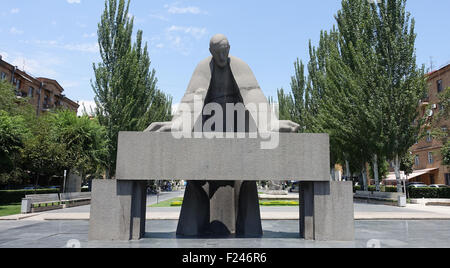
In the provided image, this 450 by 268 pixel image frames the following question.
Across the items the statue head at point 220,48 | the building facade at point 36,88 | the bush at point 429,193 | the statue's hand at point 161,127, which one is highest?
the building facade at point 36,88

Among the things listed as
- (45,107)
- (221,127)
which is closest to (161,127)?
(221,127)

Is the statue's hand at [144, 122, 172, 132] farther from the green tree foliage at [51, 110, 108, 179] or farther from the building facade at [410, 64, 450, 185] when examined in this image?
the building facade at [410, 64, 450, 185]

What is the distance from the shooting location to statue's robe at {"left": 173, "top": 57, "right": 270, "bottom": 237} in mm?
6266

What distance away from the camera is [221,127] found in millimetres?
6699

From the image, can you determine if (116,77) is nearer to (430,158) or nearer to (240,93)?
(240,93)

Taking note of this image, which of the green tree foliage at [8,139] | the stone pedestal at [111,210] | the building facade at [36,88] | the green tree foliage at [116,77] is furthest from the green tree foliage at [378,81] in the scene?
the building facade at [36,88]

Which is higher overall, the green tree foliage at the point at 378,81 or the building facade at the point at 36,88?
the building facade at the point at 36,88

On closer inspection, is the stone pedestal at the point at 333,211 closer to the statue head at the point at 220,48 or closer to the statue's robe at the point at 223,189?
the statue's robe at the point at 223,189

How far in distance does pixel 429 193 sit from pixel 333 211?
2541 centimetres

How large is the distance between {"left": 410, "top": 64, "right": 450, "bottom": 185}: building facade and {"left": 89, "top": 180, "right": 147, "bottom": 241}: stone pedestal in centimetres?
3749

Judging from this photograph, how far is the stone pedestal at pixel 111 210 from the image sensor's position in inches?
211

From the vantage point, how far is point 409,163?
130ft

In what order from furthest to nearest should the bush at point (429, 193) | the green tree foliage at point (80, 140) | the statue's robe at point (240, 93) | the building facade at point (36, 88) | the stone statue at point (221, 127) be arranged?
1. the building facade at point (36, 88)
2. the bush at point (429, 193)
3. the green tree foliage at point (80, 140)
4. the stone statue at point (221, 127)
5. the statue's robe at point (240, 93)

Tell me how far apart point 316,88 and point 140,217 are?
28219 mm
